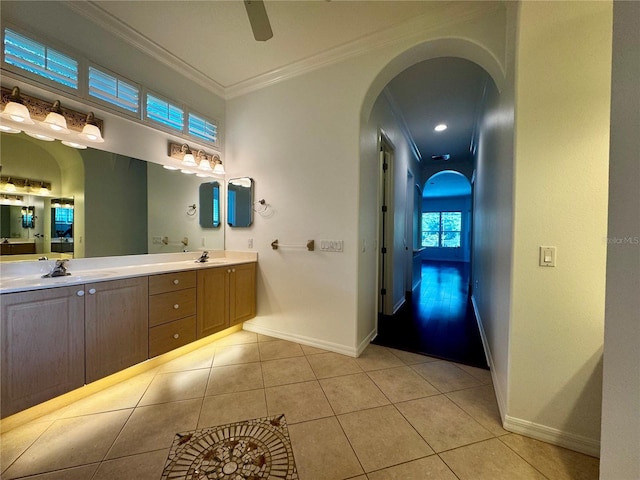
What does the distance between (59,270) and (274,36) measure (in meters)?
2.54

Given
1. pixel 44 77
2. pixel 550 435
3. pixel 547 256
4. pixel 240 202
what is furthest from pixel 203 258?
pixel 550 435

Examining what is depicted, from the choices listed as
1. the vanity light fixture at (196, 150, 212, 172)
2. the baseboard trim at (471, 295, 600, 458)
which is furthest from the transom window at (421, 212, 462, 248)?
the baseboard trim at (471, 295, 600, 458)

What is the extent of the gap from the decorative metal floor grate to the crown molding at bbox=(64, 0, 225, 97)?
123 inches

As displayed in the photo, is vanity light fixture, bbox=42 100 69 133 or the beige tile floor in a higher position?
vanity light fixture, bbox=42 100 69 133

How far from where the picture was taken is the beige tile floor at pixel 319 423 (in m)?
1.23

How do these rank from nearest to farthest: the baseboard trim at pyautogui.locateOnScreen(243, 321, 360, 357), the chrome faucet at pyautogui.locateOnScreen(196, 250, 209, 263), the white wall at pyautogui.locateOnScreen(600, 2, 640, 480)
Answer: the white wall at pyautogui.locateOnScreen(600, 2, 640, 480), the baseboard trim at pyautogui.locateOnScreen(243, 321, 360, 357), the chrome faucet at pyautogui.locateOnScreen(196, 250, 209, 263)

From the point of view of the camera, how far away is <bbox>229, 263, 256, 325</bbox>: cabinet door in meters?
2.59

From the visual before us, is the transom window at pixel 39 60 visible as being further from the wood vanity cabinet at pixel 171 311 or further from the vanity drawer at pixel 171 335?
the vanity drawer at pixel 171 335

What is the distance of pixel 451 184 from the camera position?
833 cm

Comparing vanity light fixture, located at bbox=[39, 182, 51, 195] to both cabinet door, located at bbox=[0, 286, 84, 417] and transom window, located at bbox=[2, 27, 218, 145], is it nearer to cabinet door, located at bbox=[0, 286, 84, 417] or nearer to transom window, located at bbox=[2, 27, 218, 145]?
transom window, located at bbox=[2, 27, 218, 145]

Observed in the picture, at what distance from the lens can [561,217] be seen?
1.35 m

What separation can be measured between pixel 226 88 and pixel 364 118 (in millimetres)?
1789

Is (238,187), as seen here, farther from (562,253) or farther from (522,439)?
(522,439)

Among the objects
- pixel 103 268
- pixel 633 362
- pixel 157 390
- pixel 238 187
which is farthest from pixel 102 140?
pixel 633 362
